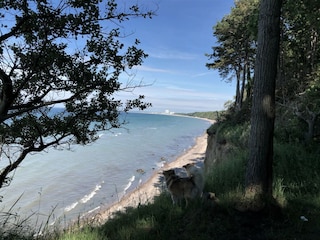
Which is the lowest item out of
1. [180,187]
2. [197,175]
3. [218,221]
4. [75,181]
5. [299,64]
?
[75,181]

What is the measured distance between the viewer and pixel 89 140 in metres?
7.03

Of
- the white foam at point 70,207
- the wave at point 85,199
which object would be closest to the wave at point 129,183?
the wave at point 85,199

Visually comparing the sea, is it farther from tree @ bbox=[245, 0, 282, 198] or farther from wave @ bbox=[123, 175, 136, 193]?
tree @ bbox=[245, 0, 282, 198]

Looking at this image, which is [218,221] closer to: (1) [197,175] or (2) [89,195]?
(1) [197,175]

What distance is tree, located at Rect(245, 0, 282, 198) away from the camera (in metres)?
4.89

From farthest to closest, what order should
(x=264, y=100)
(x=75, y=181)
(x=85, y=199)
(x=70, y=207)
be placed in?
(x=75, y=181) → (x=85, y=199) → (x=70, y=207) → (x=264, y=100)

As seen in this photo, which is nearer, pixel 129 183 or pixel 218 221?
pixel 218 221

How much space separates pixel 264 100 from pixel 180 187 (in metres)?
2.20

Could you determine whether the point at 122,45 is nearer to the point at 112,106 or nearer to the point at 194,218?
the point at 112,106

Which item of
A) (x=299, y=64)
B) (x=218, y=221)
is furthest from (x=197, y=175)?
(x=299, y=64)

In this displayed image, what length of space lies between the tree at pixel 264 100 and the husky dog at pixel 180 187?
39.8 inches

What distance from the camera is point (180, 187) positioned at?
555cm

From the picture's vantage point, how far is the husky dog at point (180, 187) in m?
5.50

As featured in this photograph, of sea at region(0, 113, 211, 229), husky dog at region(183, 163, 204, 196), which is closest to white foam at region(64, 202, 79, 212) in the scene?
sea at region(0, 113, 211, 229)
